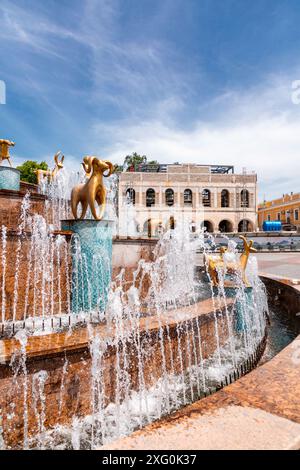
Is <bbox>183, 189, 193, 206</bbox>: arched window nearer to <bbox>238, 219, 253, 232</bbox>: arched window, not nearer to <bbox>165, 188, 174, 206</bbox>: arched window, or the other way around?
<bbox>165, 188, 174, 206</bbox>: arched window

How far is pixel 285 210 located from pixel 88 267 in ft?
156

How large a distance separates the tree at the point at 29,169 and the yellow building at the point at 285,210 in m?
35.8

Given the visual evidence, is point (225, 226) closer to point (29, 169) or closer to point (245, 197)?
point (245, 197)

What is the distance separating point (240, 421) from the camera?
5.14 ft

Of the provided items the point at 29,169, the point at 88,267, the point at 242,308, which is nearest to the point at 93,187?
the point at 88,267

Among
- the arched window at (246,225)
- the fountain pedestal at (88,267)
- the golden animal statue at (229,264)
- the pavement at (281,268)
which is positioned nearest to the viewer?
the fountain pedestal at (88,267)

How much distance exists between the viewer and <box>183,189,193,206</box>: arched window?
45.8m

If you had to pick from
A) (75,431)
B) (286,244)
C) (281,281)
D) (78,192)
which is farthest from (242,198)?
(75,431)

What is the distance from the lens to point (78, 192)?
5879mm

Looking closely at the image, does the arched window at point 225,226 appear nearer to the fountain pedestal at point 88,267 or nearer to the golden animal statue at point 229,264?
the golden animal statue at point 229,264

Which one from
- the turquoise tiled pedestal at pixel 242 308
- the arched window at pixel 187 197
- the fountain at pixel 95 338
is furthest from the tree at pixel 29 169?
the turquoise tiled pedestal at pixel 242 308

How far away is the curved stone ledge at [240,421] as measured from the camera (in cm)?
139

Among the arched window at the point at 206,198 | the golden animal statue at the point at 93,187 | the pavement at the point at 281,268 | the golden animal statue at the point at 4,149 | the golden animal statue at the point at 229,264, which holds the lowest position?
the pavement at the point at 281,268
